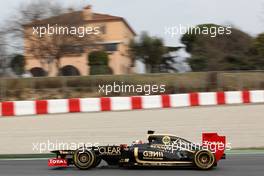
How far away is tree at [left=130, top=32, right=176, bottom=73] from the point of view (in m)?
25.2

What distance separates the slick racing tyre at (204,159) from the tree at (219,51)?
42.2 ft

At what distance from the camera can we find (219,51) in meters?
25.4

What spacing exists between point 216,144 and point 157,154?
1195 millimetres

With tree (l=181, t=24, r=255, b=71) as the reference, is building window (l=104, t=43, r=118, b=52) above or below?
above

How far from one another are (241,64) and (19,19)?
12260 mm

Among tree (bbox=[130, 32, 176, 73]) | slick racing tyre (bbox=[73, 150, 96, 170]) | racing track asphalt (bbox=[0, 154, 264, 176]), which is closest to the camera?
racing track asphalt (bbox=[0, 154, 264, 176])

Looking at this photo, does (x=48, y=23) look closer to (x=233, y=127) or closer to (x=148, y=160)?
(x=233, y=127)

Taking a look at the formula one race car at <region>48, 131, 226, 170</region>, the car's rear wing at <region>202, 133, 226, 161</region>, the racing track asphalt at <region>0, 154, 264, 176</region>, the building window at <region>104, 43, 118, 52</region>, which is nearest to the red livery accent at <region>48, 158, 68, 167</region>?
the formula one race car at <region>48, 131, 226, 170</region>

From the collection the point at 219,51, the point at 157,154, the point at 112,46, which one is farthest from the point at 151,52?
the point at 112,46

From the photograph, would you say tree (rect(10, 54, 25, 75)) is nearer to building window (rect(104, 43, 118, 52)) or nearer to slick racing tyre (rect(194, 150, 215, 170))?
building window (rect(104, 43, 118, 52))

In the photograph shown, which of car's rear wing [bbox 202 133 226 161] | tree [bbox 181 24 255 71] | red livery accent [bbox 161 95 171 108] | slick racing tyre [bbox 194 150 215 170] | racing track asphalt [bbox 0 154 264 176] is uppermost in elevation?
tree [bbox 181 24 255 71]

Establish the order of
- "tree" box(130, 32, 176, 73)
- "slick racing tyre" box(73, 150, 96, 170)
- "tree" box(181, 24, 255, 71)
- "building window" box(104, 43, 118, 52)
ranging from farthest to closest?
"building window" box(104, 43, 118, 52), "tree" box(130, 32, 176, 73), "tree" box(181, 24, 255, 71), "slick racing tyre" box(73, 150, 96, 170)

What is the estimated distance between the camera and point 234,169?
32.8 ft

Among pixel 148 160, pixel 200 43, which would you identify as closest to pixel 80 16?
pixel 200 43
